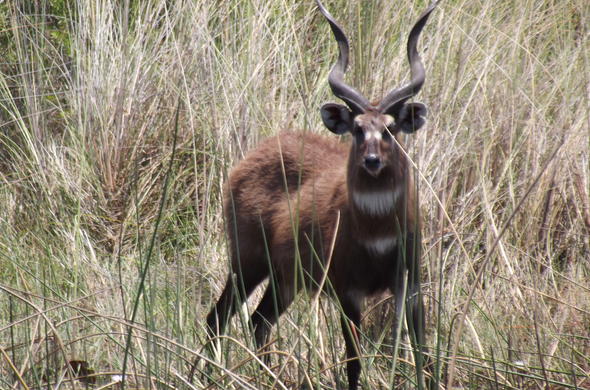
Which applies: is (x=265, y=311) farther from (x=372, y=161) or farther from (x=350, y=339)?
(x=372, y=161)

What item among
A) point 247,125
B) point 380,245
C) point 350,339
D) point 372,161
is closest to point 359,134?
point 372,161

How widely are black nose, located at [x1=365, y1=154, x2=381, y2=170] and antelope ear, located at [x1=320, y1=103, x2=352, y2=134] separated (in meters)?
0.64

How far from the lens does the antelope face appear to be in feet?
16.5

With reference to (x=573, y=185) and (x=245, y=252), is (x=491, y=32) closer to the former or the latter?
(x=573, y=185)

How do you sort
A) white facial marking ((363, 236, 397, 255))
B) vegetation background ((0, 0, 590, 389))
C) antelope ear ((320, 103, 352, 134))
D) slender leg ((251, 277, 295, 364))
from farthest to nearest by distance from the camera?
slender leg ((251, 277, 295, 364)), vegetation background ((0, 0, 590, 389)), antelope ear ((320, 103, 352, 134)), white facial marking ((363, 236, 397, 255))

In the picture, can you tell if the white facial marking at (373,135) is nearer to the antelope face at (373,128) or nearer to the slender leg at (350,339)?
the antelope face at (373,128)

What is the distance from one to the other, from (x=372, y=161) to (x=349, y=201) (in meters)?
0.49

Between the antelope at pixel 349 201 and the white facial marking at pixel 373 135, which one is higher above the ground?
the white facial marking at pixel 373 135

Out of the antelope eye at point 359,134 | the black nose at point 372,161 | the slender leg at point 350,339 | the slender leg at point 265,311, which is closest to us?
the black nose at point 372,161

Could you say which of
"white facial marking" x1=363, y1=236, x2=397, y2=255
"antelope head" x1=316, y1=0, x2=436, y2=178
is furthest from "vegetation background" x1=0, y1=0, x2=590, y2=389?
"antelope head" x1=316, y1=0, x2=436, y2=178

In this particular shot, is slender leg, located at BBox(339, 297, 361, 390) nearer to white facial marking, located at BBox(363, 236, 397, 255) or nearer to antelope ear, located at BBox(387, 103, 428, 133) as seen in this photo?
white facial marking, located at BBox(363, 236, 397, 255)

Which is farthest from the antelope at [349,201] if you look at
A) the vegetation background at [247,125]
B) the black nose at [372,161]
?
the vegetation background at [247,125]

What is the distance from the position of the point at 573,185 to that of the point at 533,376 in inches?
121

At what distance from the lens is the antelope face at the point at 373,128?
5.02 metres
